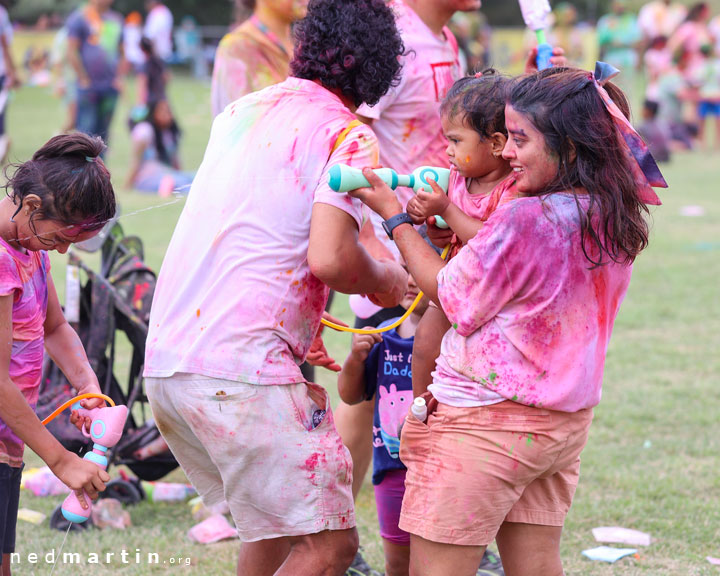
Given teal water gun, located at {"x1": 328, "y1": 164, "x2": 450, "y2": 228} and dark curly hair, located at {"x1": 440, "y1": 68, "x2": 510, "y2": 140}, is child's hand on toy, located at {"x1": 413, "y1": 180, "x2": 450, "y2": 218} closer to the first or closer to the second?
teal water gun, located at {"x1": 328, "y1": 164, "x2": 450, "y2": 228}

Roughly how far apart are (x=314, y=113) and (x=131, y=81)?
29.0m

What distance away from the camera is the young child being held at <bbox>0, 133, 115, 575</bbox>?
239 centimetres

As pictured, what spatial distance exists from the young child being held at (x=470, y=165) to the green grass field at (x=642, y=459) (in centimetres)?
84

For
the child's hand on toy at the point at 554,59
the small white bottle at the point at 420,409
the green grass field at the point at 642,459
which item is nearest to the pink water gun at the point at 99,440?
the green grass field at the point at 642,459

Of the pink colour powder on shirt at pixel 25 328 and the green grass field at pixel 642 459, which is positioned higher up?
the pink colour powder on shirt at pixel 25 328

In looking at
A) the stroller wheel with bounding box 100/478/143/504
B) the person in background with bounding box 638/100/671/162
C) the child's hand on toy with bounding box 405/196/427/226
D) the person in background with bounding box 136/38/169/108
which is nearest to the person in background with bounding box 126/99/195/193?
the person in background with bounding box 136/38/169/108

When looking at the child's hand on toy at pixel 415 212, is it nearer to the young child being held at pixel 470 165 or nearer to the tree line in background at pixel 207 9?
the young child being held at pixel 470 165

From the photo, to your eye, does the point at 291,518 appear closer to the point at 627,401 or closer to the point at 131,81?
the point at 627,401

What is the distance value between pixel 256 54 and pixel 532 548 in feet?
8.74

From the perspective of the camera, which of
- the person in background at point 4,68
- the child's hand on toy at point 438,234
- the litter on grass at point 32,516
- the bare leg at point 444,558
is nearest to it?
the bare leg at point 444,558

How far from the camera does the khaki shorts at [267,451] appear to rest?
2.37 metres

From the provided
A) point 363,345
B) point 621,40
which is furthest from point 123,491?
point 621,40

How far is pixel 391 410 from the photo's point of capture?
304 cm

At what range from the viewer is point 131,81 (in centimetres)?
2994
